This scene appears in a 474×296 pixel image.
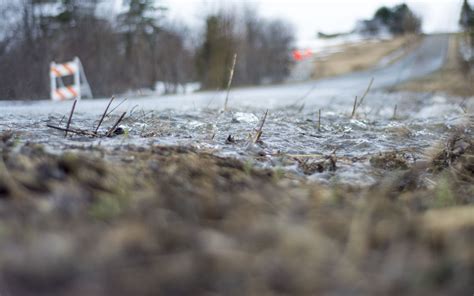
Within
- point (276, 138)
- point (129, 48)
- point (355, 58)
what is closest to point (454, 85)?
point (276, 138)

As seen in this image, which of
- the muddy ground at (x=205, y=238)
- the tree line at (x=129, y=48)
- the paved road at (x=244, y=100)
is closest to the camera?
the muddy ground at (x=205, y=238)

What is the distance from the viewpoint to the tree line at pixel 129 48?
13.5 meters

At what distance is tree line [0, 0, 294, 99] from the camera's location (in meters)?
13.5

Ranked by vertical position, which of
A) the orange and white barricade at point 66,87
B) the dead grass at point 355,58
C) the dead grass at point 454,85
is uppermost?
the dead grass at point 355,58

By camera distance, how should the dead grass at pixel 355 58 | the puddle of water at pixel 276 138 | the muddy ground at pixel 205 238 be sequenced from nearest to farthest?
1. the muddy ground at pixel 205 238
2. the puddle of water at pixel 276 138
3. the dead grass at pixel 355 58

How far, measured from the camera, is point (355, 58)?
151 ft

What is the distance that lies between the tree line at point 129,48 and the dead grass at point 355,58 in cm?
568

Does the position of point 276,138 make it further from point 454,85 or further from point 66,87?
point 454,85

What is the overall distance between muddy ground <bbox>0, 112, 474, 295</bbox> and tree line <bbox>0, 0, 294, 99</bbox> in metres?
7.07

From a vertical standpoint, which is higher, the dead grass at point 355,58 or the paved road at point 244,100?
the dead grass at point 355,58

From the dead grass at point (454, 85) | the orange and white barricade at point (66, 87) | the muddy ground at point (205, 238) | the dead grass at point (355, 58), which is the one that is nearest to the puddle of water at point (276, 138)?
the muddy ground at point (205, 238)

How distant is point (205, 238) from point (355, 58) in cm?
4763

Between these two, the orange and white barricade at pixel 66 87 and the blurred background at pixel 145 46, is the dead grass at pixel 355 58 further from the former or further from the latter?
the orange and white barricade at pixel 66 87

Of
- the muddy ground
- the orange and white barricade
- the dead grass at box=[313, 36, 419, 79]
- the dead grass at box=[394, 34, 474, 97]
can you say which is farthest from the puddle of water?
the dead grass at box=[313, 36, 419, 79]
